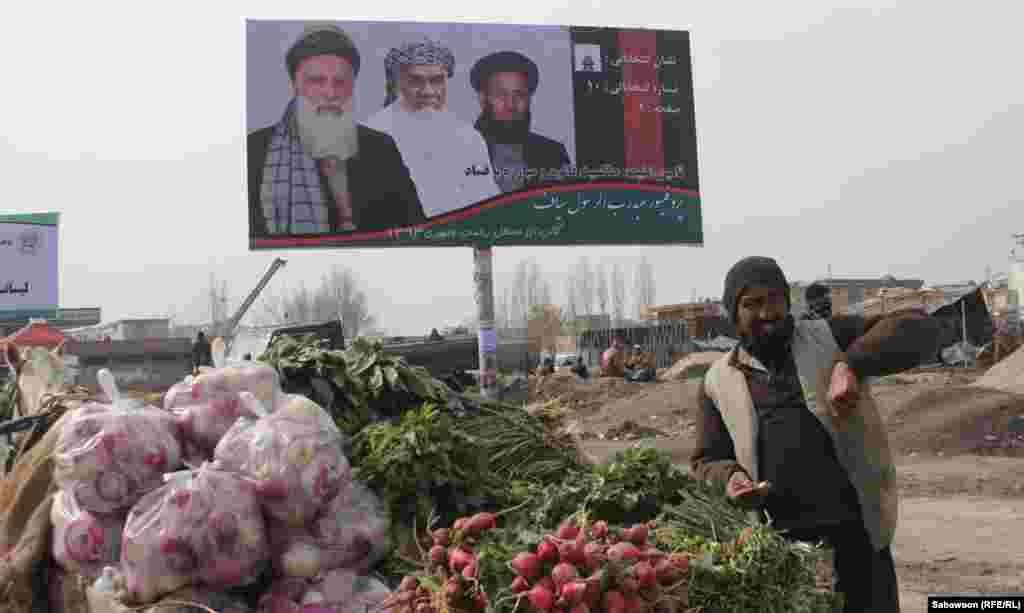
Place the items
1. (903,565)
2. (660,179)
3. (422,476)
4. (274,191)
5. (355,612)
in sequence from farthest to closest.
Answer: (660,179) → (274,191) → (903,565) → (422,476) → (355,612)

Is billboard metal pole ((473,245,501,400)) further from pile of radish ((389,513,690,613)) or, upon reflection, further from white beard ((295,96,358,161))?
pile of radish ((389,513,690,613))

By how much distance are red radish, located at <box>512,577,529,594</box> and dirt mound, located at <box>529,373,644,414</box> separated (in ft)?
60.7

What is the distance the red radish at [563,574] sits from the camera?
5.47 ft

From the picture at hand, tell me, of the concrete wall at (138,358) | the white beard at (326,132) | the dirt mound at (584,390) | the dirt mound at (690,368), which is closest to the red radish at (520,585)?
the white beard at (326,132)

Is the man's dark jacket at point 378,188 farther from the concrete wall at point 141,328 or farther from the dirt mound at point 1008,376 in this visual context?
the concrete wall at point 141,328

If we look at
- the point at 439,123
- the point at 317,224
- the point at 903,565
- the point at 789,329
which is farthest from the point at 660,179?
the point at 789,329

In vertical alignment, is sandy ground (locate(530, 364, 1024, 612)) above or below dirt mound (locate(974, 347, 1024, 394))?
below

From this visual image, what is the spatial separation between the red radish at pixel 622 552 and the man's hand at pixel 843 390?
1078mm

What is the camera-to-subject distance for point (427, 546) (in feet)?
7.34

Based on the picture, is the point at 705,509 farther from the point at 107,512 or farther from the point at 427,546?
the point at 107,512

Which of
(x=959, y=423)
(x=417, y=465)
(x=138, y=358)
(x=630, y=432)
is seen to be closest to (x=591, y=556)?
(x=417, y=465)

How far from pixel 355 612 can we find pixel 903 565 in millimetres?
5850

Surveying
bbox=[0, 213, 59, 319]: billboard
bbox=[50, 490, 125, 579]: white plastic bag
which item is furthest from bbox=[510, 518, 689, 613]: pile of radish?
bbox=[0, 213, 59, 319]: billboard

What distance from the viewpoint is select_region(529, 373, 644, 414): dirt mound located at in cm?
2145
